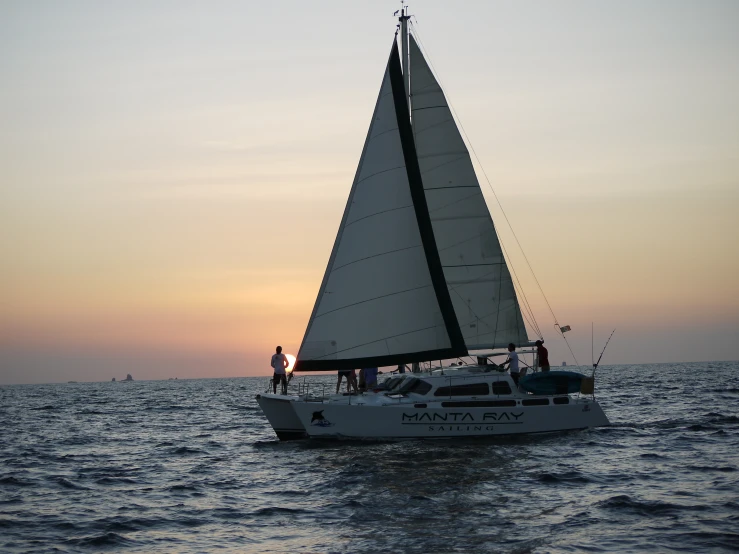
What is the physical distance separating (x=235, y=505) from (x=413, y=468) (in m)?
4.90

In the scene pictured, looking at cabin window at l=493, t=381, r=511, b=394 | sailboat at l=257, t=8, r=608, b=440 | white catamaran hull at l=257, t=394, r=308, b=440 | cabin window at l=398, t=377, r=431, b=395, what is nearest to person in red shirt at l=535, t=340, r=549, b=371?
sailboat at l=257, t=8, r=608, b=440

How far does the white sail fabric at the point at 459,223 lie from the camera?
2731 cm

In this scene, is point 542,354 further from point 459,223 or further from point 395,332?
point 395,332

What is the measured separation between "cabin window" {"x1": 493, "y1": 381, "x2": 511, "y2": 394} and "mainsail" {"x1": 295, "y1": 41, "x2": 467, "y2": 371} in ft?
4.36

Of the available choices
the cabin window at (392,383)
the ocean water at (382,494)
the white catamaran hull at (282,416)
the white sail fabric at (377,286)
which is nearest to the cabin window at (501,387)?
the ocean water at (382,494)

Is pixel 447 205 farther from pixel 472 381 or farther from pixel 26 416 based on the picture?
pixel 26 416

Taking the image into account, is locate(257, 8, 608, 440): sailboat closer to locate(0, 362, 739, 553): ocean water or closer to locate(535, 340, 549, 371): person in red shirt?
locate(0, 362, 739, 553): ocean water

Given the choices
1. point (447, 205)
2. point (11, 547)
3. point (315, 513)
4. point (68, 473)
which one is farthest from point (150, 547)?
point (447, 205)

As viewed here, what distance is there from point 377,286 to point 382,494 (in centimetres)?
788

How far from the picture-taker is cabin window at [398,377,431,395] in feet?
79.0

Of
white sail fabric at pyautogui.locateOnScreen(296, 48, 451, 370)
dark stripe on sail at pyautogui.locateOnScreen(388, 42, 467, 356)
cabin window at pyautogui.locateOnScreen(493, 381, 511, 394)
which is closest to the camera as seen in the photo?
white sail fabric at pyautogui.locateOnScreen(296, 48, 451, 370)

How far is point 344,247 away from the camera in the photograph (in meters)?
24.4

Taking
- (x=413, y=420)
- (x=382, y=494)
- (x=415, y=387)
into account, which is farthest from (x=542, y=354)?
(x=382, y=494)

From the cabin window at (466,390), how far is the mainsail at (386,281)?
956mm
